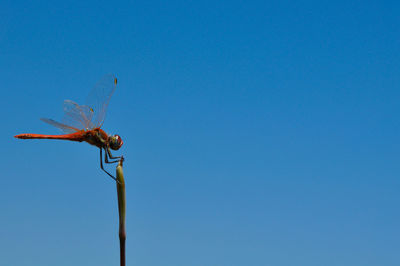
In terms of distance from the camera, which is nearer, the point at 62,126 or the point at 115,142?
the point at 115,142

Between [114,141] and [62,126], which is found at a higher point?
[62,126]

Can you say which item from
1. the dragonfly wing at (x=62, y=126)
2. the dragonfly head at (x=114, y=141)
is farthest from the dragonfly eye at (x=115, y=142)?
the dragonfly wing at (x=62, y=126)

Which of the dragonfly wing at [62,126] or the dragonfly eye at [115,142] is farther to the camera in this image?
the dragonfly wing at [62,126]

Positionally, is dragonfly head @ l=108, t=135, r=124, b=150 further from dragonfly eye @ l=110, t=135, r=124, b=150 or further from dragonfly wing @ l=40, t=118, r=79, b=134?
dragonfly wing @ l=40, t=118, r=79, b=134

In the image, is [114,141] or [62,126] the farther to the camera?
[62,126]

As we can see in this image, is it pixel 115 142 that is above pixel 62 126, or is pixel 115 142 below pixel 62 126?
below

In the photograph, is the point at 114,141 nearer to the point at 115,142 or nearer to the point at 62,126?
the point at 115,142

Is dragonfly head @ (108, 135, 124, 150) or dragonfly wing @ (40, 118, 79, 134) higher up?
dragonfly wing @ (40, 118, 79, 134)

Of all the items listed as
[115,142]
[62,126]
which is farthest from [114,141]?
[62,126]

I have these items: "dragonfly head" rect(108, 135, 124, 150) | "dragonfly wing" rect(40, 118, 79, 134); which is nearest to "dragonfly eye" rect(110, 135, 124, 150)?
"dragonfly head" rect(108, 135, 124, 150)

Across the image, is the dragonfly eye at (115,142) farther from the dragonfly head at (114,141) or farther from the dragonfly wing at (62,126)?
the dragonfly wing at (62,126)

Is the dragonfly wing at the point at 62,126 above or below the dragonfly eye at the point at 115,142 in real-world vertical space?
above
